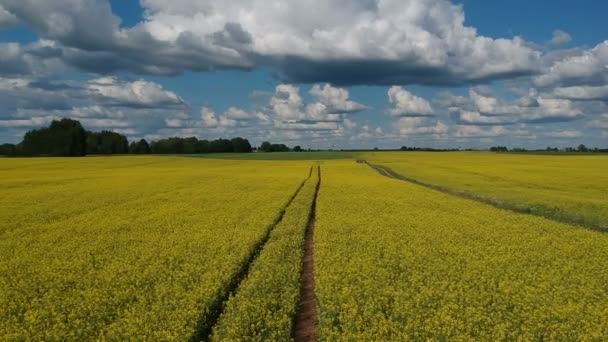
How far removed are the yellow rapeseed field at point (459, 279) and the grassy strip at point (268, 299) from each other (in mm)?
765

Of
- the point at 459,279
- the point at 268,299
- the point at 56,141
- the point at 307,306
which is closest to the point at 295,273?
the point at 307,306

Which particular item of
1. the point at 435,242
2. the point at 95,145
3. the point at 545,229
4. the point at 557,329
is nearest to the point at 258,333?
the point at 557,329

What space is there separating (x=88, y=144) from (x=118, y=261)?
15467 centimetres

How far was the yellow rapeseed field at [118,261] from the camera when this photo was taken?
35.3 feet

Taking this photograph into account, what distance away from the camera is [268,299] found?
1222 cm

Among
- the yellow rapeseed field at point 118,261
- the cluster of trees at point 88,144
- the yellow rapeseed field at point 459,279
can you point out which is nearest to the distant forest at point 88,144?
the cluster of trees at point 88,144

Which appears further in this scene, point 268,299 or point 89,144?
point 89,144

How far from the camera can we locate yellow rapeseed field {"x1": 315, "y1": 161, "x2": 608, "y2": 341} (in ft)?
34.0

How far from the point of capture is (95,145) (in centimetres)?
16012

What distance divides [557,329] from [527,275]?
13.7 feet

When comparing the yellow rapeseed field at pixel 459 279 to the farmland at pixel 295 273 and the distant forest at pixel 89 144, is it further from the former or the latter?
the distant forest at pixel 89 144

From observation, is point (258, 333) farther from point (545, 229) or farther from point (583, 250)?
point (545, 229)

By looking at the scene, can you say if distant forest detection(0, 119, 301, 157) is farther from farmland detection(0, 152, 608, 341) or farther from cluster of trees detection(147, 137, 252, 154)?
farmland detection(0, 152, 608, 341)

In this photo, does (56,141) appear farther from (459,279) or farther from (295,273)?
(459,279)
